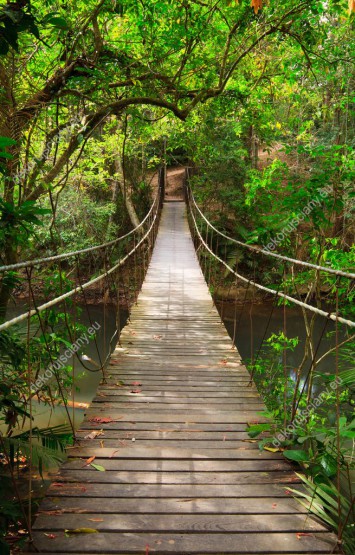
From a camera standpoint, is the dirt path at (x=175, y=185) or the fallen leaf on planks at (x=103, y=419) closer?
the fallen leaf on planks at (x=103, y=419)

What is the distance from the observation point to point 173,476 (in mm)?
1746

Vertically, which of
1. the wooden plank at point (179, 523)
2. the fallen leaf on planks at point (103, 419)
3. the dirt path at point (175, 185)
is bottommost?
the fallen leaf on planks at point (103, 419)

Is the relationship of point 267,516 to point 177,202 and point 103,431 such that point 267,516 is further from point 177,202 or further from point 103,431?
point 177,202

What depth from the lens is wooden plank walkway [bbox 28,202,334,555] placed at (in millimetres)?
1381

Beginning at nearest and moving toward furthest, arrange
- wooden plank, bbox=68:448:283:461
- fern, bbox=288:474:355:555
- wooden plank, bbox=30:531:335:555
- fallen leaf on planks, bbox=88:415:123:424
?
Result: wooden plank, bbox=30:531:335:555, fern, bbox=288:474:355:555, wooden plank, bbox=68:448:283:461, fallen leaf on planks, bbox=88:415:123:424

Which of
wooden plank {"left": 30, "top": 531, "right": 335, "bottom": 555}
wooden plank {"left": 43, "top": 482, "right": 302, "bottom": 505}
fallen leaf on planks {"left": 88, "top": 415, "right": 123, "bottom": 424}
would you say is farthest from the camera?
fallen leaf on planks {"left": 88, "top": 415, "right": 123, "bottom": 424}

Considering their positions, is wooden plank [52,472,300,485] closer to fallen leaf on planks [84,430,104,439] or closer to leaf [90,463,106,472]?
leaf [90,463,106,472]

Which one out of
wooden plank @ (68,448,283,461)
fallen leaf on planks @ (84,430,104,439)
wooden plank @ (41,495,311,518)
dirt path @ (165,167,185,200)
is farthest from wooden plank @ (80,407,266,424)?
dirt path @ (165,167,185,200)

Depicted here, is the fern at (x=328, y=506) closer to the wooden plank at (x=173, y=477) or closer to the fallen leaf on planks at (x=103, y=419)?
the wooden plank at (x=173, y=477)

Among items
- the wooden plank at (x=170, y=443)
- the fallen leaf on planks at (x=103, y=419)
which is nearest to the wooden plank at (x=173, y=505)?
the wooden plank at (x=170, y=443)

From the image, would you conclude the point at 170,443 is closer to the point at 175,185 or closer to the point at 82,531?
the point at 82,531

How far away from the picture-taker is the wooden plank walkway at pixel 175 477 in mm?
1381

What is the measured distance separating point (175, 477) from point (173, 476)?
0.01 m

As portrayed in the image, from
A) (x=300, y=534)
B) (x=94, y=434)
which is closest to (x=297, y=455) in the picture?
(x=300, y=534)
